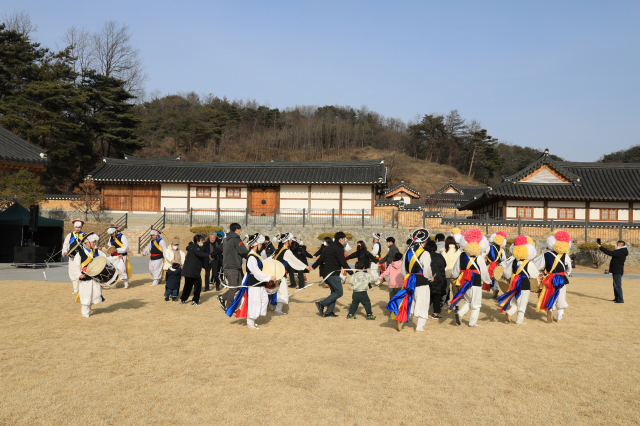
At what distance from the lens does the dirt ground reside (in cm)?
404

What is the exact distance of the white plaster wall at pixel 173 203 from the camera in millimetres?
31250

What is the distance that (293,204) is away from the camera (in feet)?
100

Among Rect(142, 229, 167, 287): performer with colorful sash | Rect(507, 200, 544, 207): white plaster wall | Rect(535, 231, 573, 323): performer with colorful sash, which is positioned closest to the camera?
Rect(535, 231, 573, 323): performer with colorful sash

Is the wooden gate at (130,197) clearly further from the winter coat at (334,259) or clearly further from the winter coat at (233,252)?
the winter coat at (334,259)

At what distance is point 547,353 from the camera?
6.24 meters

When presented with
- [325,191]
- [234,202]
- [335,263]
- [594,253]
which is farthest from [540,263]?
[234,202]

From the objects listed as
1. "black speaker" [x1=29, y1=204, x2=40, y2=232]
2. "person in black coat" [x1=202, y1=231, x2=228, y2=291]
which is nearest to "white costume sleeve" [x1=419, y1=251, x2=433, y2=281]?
"person in black coat" [x1=202, y1=231, x2=228, y2=291]

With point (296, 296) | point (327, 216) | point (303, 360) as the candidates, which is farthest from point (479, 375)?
point (327, 216)

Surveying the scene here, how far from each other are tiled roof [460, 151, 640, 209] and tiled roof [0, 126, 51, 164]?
26371 mm

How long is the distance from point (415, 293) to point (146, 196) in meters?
28.1

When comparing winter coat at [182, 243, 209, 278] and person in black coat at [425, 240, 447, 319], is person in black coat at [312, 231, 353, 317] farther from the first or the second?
winter coat at [182, 243, 209, 278]

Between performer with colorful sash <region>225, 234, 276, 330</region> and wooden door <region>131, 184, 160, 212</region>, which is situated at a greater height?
wooden door <region>131, 184, 160, 212</region>

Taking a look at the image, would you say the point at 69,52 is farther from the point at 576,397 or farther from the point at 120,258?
the point at 576,397

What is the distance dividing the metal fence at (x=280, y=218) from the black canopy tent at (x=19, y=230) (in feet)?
30.8
